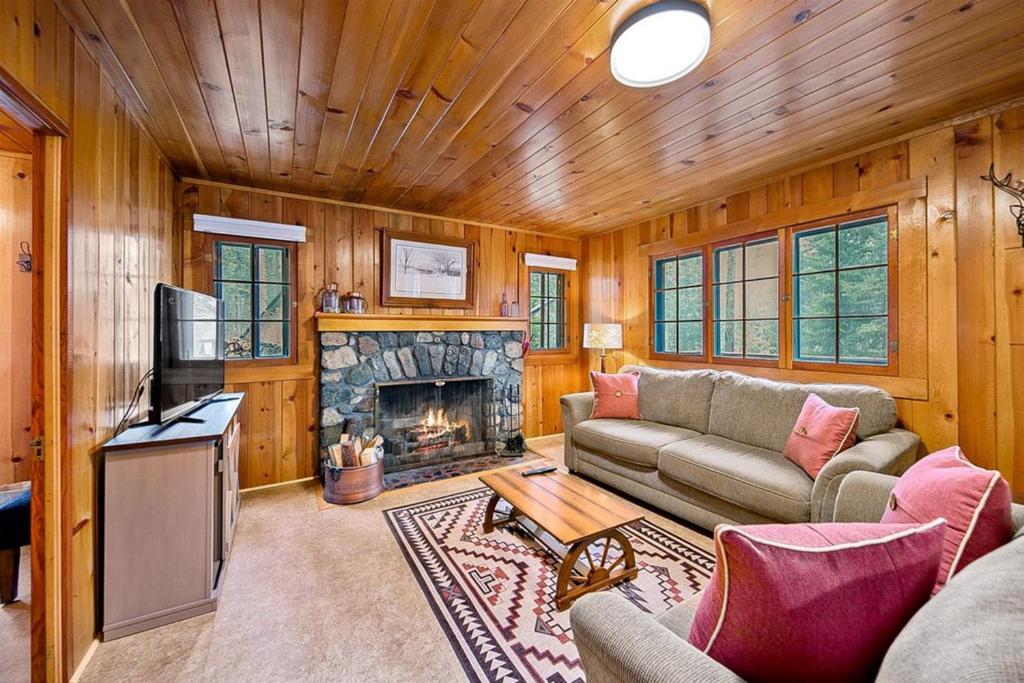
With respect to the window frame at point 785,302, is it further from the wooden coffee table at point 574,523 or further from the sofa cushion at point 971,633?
the sofa cushion at point 971,633

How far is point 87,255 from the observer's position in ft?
5.24

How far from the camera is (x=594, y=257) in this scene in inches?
191

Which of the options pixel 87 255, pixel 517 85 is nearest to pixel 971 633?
pixel 517 85

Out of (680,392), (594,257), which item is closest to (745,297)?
(680,392)

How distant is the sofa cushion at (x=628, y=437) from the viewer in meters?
2.84

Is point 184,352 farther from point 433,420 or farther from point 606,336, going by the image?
point 606,336

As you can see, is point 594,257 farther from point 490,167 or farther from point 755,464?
point 755,464

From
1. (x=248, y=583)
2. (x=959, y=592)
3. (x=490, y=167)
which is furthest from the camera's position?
(x=490, y=167)

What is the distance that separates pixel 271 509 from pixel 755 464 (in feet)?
10.6

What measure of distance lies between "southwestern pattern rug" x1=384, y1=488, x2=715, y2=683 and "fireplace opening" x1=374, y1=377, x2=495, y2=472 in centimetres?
100

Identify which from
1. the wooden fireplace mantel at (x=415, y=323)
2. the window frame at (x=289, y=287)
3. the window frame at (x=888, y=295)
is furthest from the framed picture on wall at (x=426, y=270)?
the window frame at (x=888, y=295)

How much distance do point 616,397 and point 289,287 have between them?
9.63 feet

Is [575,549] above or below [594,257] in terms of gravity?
below

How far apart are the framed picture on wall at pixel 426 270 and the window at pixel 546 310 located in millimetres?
844
